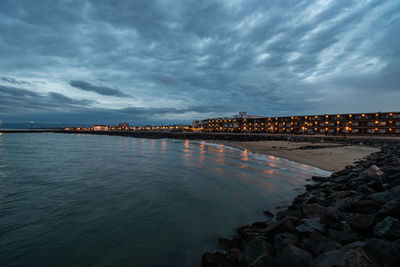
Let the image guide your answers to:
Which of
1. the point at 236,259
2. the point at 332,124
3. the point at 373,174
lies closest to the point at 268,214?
the point at 236,259

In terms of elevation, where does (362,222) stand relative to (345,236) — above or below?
above

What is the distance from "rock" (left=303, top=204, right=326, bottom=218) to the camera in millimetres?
5383

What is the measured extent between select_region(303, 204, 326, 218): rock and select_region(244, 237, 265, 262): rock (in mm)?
2277

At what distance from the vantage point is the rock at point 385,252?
267 centimetres

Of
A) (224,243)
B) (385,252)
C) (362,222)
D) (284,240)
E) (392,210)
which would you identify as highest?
(392,210)

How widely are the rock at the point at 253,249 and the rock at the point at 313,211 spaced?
7.47 feet

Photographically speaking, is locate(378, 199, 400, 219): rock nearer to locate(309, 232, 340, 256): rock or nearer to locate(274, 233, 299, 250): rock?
locate(309, 232, 340, 256): rock

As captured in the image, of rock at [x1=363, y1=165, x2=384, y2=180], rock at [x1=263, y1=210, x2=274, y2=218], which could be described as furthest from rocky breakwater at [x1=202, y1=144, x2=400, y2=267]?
rock at [x1=363, y1=165, x2=384, y2=180]

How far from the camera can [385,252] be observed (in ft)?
9.12

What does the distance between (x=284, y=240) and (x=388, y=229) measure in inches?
77.4

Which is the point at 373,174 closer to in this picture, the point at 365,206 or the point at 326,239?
the point at 365,206

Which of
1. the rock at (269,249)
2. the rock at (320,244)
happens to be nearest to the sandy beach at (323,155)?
the rock at (320,244)

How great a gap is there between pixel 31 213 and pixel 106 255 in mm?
4936

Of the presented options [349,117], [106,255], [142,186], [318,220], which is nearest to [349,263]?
[318,220]
